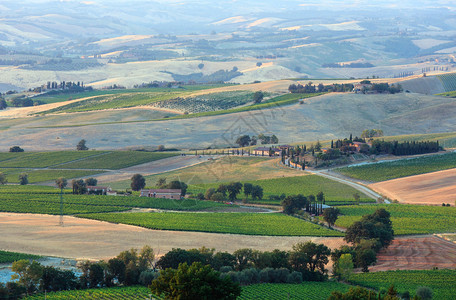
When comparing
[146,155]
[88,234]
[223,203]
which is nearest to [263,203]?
[223,203]

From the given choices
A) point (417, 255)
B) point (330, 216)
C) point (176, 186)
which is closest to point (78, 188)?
point (176, 186)

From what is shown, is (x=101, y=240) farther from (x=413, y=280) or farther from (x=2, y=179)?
(x=2, y=179)

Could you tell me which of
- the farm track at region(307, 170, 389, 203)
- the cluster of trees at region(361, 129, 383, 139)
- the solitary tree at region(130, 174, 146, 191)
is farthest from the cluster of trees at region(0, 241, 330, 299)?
the cluster of trees at region(361, 129, 383, 139)

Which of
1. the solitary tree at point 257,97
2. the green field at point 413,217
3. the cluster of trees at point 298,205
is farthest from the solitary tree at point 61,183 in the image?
the solitary tree at point 257,97

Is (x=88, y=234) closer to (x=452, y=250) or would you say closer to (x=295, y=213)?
(x=295, y=213)

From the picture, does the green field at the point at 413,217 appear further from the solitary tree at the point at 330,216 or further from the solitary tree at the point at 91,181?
the solitary tree at the point at 91,181
